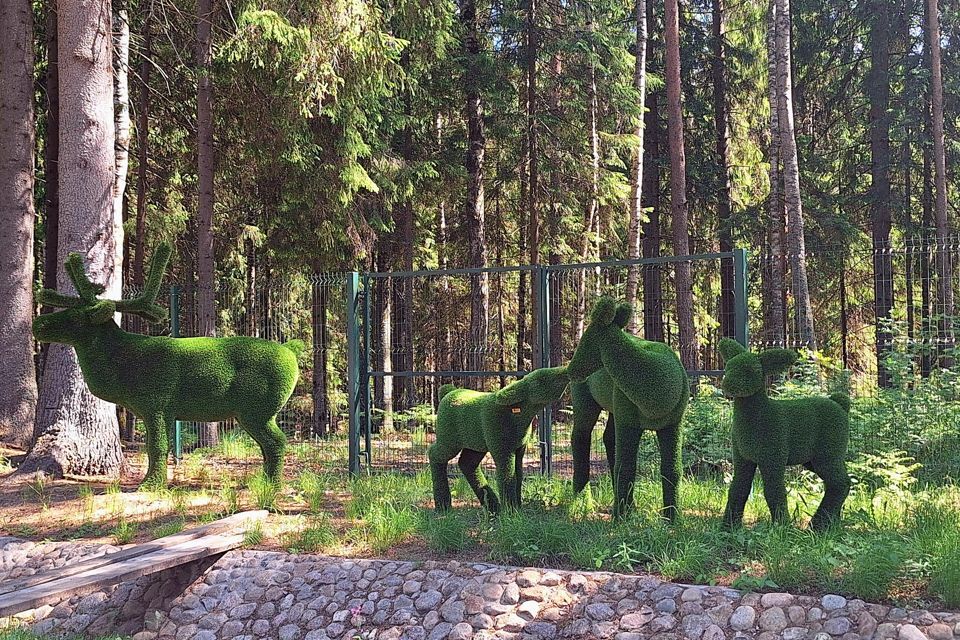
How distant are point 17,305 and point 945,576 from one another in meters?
9.88

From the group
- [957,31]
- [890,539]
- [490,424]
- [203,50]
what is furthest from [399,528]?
[957,31]

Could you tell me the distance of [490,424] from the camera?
5762mm

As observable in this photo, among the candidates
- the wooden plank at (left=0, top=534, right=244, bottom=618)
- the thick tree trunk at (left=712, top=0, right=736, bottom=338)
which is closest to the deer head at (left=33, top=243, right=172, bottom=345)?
the wooden plank at (left=0, top=534, right=244, bottom=618)

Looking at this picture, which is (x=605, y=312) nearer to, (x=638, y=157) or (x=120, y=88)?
(x=120, y=88)

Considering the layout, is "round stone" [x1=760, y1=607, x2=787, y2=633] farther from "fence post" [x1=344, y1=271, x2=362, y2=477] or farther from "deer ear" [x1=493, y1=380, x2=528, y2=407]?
"fence post" [x1=344, y1=271, x2=362, y2=477]

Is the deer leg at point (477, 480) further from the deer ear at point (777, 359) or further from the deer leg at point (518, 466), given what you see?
the deer ear at point (777, 359)

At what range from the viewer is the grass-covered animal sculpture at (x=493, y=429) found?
18.5 feet

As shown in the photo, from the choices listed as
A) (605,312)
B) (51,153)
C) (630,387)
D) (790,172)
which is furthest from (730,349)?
(51,153)

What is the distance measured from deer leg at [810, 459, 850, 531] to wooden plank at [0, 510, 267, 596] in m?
4.34

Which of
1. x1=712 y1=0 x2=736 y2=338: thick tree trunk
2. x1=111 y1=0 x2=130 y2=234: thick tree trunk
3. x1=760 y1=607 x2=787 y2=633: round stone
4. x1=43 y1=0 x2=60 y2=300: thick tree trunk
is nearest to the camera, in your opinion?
x1=760 y1=607 x2=787 y2=633: round stone

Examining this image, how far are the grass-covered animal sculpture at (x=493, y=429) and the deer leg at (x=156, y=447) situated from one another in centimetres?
263

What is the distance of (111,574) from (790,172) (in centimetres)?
1181

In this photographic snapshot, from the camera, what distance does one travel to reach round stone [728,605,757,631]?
4.05 meters

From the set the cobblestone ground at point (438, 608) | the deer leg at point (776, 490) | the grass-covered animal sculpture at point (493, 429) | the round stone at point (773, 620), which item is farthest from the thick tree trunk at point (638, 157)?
the round stone at point (773, 620)
